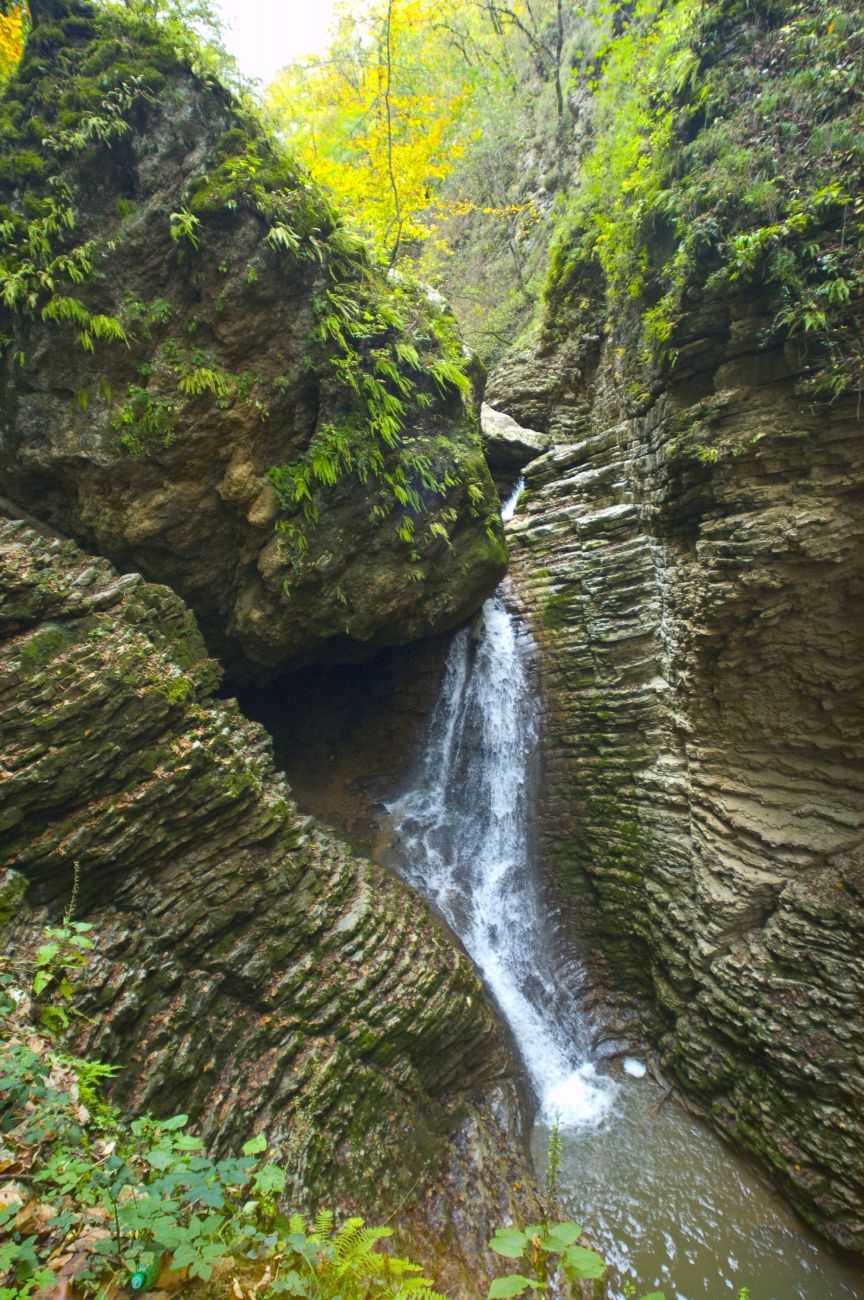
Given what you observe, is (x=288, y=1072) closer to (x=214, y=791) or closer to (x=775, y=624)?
(x=214, y=791)

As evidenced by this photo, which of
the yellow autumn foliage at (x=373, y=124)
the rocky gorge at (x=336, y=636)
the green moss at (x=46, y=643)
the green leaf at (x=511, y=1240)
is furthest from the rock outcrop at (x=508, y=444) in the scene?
the green leaf at (x=511, y=1240)

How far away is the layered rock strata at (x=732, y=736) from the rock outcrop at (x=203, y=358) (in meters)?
2.74

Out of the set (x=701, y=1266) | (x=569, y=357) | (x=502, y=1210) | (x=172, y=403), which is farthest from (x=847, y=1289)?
(x=569, y=357)

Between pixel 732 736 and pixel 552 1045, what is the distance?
4.36 meters

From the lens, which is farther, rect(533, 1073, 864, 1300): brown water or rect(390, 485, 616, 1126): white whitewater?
rect(390, 485, 616, 1126): white whitewater

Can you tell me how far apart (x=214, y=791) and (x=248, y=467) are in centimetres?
331

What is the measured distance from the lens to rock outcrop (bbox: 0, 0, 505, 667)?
4.88 metres

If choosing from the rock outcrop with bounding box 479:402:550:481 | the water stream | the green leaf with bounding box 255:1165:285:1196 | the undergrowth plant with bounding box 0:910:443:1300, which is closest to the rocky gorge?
the water stream

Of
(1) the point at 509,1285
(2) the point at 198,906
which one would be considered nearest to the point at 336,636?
(2) the point at 198,906

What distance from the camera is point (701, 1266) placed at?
192 inches

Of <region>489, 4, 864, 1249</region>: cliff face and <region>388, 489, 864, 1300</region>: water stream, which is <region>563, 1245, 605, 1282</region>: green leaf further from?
<region>489, 4, 864, 1249</region>: cliff face

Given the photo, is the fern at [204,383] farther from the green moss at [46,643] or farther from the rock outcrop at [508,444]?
the rock outcrop at [508,444]

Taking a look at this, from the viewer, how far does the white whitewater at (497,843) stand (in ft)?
22.3

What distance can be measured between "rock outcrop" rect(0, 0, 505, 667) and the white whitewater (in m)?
2.27
